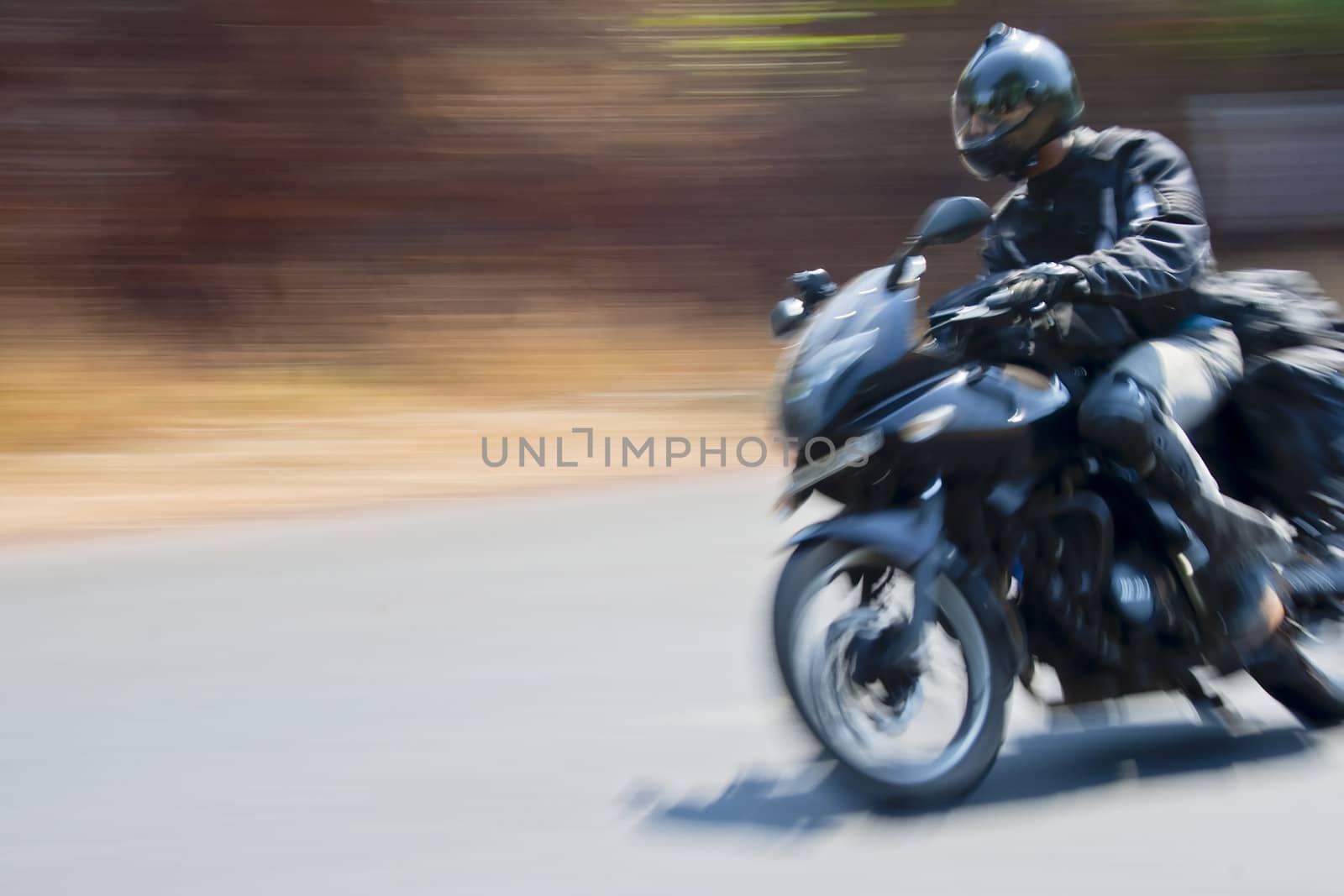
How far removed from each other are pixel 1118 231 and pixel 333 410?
8.00 metres

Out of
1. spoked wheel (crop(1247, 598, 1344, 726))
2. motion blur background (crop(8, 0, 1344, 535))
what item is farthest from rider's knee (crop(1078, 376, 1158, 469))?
motion blur background (crop(8, 0, 1344, 535))

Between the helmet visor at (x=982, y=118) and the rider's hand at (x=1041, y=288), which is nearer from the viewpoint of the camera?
the rider's hand at (x=1041, y=288)

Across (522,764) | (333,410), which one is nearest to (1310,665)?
(522,764)

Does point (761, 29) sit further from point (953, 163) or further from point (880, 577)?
point (880, 577)


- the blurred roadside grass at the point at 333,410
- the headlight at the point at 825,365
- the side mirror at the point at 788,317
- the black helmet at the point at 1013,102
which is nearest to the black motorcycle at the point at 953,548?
the headlight at the point at 825,365

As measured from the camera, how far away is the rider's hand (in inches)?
164

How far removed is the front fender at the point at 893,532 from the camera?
13.5ft

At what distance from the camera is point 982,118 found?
4.47 m

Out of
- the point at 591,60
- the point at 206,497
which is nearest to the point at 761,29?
the point at 591,60

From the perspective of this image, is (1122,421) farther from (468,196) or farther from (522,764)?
(468,196)

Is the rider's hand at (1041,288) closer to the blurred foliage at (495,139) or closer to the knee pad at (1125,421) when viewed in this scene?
the knee pad at (1125,421)

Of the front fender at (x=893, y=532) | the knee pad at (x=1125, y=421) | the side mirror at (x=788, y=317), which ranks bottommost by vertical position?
the front fender at (x=893, y=532)

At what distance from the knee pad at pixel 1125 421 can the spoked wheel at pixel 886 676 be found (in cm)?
49

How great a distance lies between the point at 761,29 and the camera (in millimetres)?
17797
